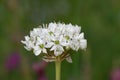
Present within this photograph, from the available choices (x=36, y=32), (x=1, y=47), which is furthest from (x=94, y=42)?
(x=36, y=32)

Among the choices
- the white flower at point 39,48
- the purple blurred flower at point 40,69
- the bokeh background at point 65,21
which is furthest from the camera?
the bokeh background at point 65,21

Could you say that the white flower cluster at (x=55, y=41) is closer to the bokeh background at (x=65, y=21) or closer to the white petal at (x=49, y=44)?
the white petal at (x=49, y=44)

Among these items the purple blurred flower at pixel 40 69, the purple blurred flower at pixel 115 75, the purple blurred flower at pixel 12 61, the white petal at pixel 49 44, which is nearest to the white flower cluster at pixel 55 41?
the white petal at pixel 49 44

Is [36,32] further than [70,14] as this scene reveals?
No

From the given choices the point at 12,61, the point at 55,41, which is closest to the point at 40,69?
the point at 12,61

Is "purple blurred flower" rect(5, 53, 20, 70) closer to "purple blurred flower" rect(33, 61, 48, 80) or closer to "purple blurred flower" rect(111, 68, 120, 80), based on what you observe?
"purple blurred flower" rect(33, 61, 48, 80)

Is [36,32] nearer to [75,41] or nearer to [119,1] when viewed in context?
[75,41]

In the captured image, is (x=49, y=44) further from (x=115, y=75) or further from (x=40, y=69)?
(x=115, y=75)
